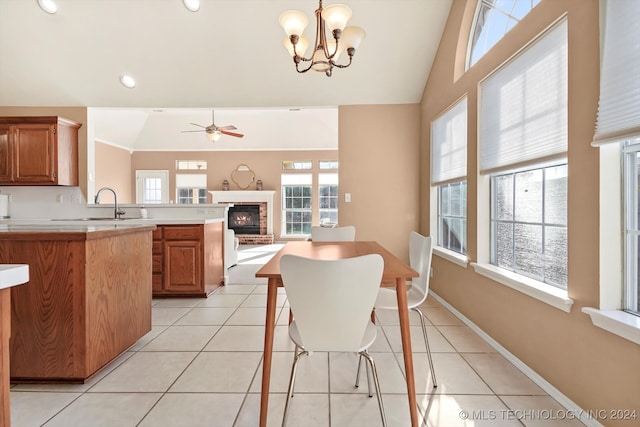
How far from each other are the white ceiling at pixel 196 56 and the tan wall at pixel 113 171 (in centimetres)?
364

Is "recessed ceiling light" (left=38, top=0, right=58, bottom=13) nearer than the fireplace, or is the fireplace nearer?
"recessed ceiling light" (left=38, top=0, right=58, bottom=13)

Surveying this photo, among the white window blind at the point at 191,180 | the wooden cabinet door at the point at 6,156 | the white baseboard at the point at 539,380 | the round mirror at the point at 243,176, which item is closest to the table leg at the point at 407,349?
the white baseboard at the point at 539,380

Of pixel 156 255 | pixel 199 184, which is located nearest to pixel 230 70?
pixel 156 255

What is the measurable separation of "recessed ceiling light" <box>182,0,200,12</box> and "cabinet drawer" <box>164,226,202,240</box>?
2.25m

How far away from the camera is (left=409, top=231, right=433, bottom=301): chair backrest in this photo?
6.16 ft

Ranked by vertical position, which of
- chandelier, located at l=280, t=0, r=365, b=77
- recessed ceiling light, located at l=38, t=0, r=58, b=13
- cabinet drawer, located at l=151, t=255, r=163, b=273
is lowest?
cabinet drawer, located at l=151, t=255, r=163, b=273

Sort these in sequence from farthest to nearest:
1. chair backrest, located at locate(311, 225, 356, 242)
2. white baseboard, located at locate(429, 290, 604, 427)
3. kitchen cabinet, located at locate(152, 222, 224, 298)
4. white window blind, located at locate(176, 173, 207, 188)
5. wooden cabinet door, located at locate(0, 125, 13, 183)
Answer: white window blind, located at locate(176, 173, 207, 188)
wooden cabinet door, located at locate(0, 125, 13, 183)
kitchen cabinet, located at locate(152, 222, 224, 298)
chair backrest, located at locate(311, 225, 356, 242)
white baseboard, located at locate(429, 290, 604, 427)

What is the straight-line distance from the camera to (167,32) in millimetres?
3357

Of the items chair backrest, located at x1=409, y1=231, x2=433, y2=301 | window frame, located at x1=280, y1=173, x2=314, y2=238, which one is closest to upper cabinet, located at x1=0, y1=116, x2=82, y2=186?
chair backrest, located at x1=409, y1=231, x2=433, y2=301

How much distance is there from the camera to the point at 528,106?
1.91m

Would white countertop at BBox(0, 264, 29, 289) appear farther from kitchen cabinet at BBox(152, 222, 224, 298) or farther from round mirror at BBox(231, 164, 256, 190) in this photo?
round mirror at BBox(231, 164, 256, 190)

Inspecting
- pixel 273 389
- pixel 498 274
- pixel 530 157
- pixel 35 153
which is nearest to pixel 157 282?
pixel 273 389

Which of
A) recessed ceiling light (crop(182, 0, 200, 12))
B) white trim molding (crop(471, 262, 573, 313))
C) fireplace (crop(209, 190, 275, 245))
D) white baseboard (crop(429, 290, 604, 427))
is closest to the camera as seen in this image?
Answer: white baseboard (crop(429, 290, 604, 427))

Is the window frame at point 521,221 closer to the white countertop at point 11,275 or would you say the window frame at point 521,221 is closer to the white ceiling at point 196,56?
the white ceiling at point 196,56
